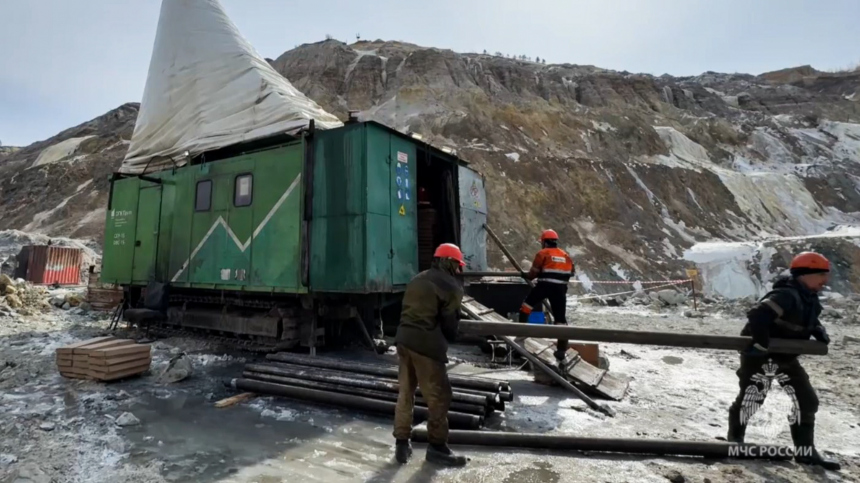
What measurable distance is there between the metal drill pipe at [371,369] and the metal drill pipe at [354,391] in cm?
25

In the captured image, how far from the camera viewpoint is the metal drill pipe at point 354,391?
444 cm

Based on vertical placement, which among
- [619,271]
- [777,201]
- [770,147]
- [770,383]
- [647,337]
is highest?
[770,147]

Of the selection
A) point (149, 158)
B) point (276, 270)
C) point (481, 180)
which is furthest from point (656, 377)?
point (149, 158)

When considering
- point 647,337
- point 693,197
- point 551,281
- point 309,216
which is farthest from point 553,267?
point 693,197

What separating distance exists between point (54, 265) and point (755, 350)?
20.9 meters

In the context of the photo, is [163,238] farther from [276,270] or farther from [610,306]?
[610,306]

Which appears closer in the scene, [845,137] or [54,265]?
A: [54,265]

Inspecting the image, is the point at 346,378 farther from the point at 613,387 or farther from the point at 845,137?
the point at 845,137

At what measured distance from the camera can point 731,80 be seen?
196ft

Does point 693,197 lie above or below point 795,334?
above

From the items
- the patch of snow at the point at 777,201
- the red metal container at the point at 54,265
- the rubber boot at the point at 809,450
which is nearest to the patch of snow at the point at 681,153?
the patch of snow at the point at 777,201

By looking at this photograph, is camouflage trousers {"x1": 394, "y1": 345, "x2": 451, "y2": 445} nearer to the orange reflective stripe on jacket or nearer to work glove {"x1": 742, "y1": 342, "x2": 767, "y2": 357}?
work glove {"x1": 742, "y1": 342, "x2": 767, "y2": 357}

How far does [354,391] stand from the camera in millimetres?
5012

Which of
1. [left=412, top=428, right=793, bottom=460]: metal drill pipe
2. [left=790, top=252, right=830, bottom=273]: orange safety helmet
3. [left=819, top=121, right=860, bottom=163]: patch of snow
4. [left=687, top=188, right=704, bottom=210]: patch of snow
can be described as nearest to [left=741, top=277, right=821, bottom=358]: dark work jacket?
[left=790, top=252, right=830, bottom=273]: orange safety helmet
